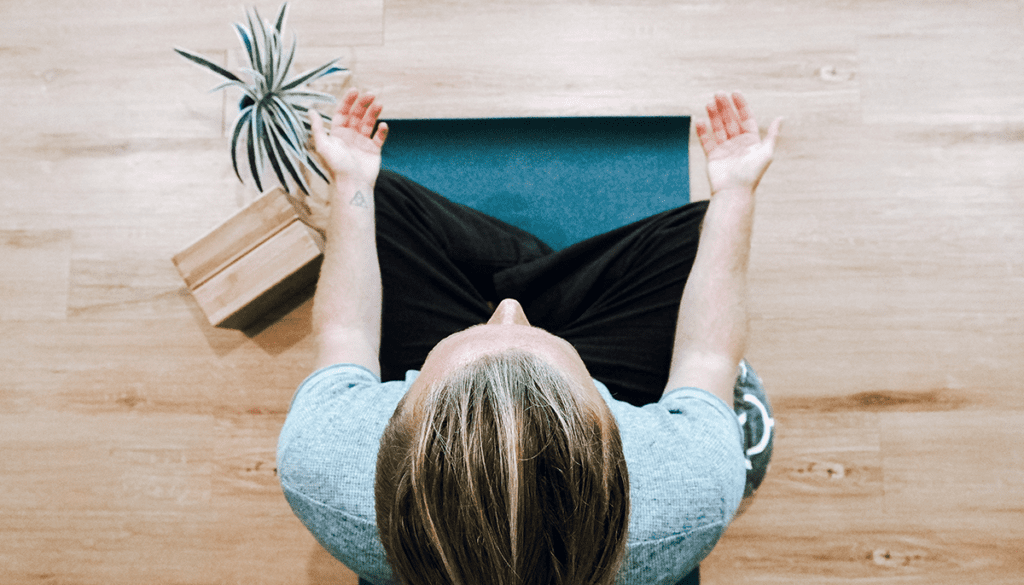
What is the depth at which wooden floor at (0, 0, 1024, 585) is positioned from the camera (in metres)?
1.24

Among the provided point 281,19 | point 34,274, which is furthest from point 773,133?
point 34,274

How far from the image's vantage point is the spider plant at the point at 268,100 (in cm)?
104

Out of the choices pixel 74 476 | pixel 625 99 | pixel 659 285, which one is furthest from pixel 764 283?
pixel 74 476

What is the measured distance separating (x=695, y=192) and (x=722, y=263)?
1.27ft

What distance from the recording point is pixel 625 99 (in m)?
1.33

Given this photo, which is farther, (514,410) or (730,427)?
(730,427)

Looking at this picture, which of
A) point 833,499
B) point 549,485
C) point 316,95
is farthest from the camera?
point 833,499

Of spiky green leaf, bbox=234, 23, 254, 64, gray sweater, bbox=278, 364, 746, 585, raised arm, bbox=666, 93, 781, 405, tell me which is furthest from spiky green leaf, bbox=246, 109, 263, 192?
raised arm, bbox=666, 93, 781, 405

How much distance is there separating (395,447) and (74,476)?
1077 mm

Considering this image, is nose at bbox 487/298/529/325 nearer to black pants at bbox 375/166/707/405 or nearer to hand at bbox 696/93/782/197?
black pants at bbox 375/166/707/405

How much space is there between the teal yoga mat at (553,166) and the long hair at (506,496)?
69 cm

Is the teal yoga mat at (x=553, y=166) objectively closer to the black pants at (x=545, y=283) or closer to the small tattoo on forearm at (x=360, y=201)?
the black pants at (x=545, y=283)

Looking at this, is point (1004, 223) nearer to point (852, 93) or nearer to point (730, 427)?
point (852, 93)

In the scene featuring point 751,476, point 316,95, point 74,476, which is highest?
point 316,95
